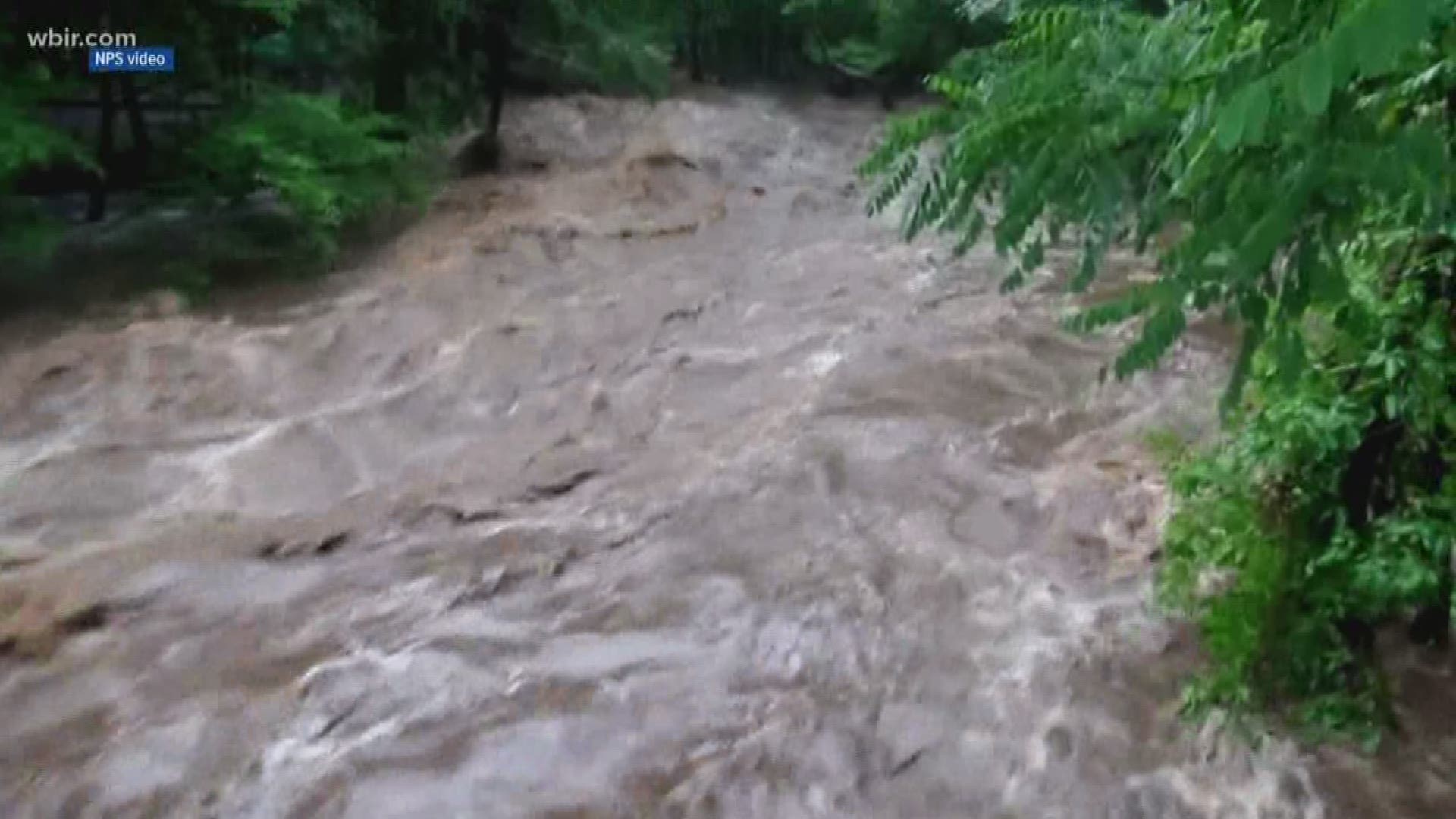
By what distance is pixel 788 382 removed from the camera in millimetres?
8891

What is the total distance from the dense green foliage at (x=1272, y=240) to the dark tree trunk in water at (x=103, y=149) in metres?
8.42

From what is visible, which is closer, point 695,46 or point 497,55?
point 497,55

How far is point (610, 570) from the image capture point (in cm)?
630

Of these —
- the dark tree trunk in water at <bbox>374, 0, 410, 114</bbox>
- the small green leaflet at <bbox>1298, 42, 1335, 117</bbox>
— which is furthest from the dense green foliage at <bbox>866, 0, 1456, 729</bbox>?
the dark tree trunk in water at <bbox>374, 0, 410, 114</bbox>

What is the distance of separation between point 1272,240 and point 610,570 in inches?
169

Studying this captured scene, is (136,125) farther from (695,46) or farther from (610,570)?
(695,46)

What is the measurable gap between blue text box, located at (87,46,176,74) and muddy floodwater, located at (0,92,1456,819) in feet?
6.82

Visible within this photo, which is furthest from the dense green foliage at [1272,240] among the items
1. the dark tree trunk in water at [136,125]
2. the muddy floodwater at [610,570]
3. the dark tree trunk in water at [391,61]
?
the dark tree trunk in water at [391,61]

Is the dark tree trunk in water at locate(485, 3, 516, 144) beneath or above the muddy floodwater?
above

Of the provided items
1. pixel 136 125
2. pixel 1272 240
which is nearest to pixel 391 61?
pixel 136 125

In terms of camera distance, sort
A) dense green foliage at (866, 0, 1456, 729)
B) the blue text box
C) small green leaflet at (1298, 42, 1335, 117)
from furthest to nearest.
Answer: the blue text box
dense green foliage at (866, 0, 1456, 729)
small green leaflet at (1298, 42, 1335, 117)

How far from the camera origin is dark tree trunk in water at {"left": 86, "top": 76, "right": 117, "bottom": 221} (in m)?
10.6

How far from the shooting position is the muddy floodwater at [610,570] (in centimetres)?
476

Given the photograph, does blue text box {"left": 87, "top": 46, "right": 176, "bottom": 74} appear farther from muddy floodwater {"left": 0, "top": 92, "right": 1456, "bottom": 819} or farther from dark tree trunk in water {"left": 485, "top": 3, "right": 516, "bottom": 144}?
dark tree trunk in water {"left": 485, "top": 3, "right": 516, "bottom": 144}
